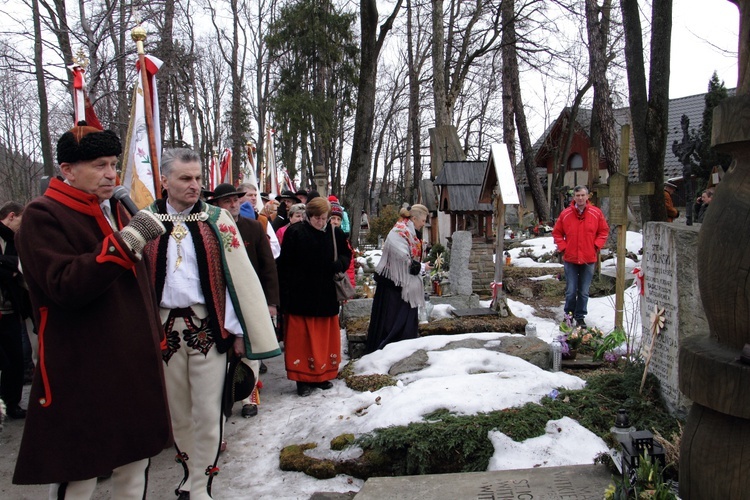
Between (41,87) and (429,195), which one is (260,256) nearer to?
(41,87)

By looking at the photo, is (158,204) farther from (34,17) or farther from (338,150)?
(338,150)

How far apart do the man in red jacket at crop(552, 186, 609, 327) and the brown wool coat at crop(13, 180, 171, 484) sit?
20.2 ft

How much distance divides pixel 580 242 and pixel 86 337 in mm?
6394

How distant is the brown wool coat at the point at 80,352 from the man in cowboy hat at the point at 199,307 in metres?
0.58

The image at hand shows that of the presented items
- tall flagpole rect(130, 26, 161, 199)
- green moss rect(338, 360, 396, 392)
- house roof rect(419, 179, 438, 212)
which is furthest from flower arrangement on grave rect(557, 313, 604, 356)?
house roof rect(419, 179, 438, 212)

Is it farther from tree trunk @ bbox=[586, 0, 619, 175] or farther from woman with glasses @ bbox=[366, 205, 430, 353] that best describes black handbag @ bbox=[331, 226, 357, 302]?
tree trunk @ bbox=[586, 0, 619, 175]

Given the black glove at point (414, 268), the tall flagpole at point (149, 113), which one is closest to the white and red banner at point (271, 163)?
the black glove at point (414, 268)

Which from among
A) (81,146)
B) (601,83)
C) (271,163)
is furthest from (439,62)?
(81,146)

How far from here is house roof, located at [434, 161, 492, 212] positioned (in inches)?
461

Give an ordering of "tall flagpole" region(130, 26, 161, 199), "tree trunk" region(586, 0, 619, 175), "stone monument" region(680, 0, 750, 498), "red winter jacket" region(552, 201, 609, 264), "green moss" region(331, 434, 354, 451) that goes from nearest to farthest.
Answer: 1. "stone monument" region(680, 0, 750, 498)
2. "green moss" region(331, 434, 354, 451)
3. "tall flagpole" region(130, 26, 161, 199)
4. "red winter jacket" region(552, 201, 609, 264)
5. "tree trunk" region(586, 0, 619, 175)

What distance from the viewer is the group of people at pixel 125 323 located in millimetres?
2273

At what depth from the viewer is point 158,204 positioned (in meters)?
3.27

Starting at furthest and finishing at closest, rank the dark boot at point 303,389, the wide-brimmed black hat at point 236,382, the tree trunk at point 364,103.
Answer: the tree trunk at point 364,103 → the dark boot at point 303,389 → the wide-brimmed black hat at point 236,382

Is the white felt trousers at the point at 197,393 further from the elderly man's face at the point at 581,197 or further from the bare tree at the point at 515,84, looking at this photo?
the bare tree at the point at 515,84
